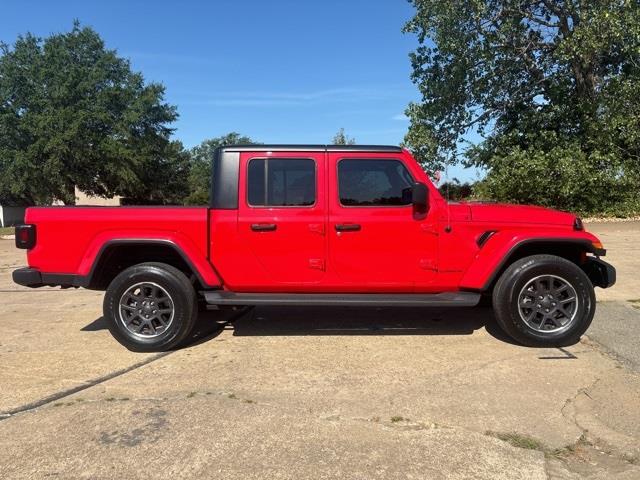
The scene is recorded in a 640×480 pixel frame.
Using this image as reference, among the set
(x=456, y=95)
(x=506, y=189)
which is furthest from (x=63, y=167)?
(x=506, y=189)

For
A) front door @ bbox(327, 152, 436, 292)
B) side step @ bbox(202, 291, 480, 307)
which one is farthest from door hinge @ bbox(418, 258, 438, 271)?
side step @ bbox(202, 291, 480, 307)

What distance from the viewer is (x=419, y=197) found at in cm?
497

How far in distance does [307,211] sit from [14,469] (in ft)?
10.2

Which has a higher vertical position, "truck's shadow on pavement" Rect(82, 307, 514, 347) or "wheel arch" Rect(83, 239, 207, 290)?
"wheel arch" Rect(83, 239, 207, 290)

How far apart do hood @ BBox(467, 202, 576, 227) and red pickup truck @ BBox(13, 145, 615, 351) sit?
0.01m

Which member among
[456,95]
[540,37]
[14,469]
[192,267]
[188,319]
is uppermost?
[540,37]

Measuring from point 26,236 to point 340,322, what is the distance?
341 cm

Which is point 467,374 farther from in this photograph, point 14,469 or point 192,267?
point 14,469

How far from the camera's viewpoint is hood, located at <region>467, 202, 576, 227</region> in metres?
5.14

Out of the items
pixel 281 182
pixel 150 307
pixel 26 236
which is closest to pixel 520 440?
pixel 281 182

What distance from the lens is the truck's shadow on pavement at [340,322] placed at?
585 centimetres

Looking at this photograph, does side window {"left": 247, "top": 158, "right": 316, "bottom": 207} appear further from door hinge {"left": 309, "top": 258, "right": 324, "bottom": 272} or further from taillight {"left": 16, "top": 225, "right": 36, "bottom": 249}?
taillight {"left": 16, "top": 225, "right": 36, "bottom": 249}

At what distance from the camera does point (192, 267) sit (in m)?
5.09

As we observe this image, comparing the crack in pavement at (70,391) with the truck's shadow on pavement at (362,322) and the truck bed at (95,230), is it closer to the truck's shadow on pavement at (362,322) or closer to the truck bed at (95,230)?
the truck bed at (95,230)
